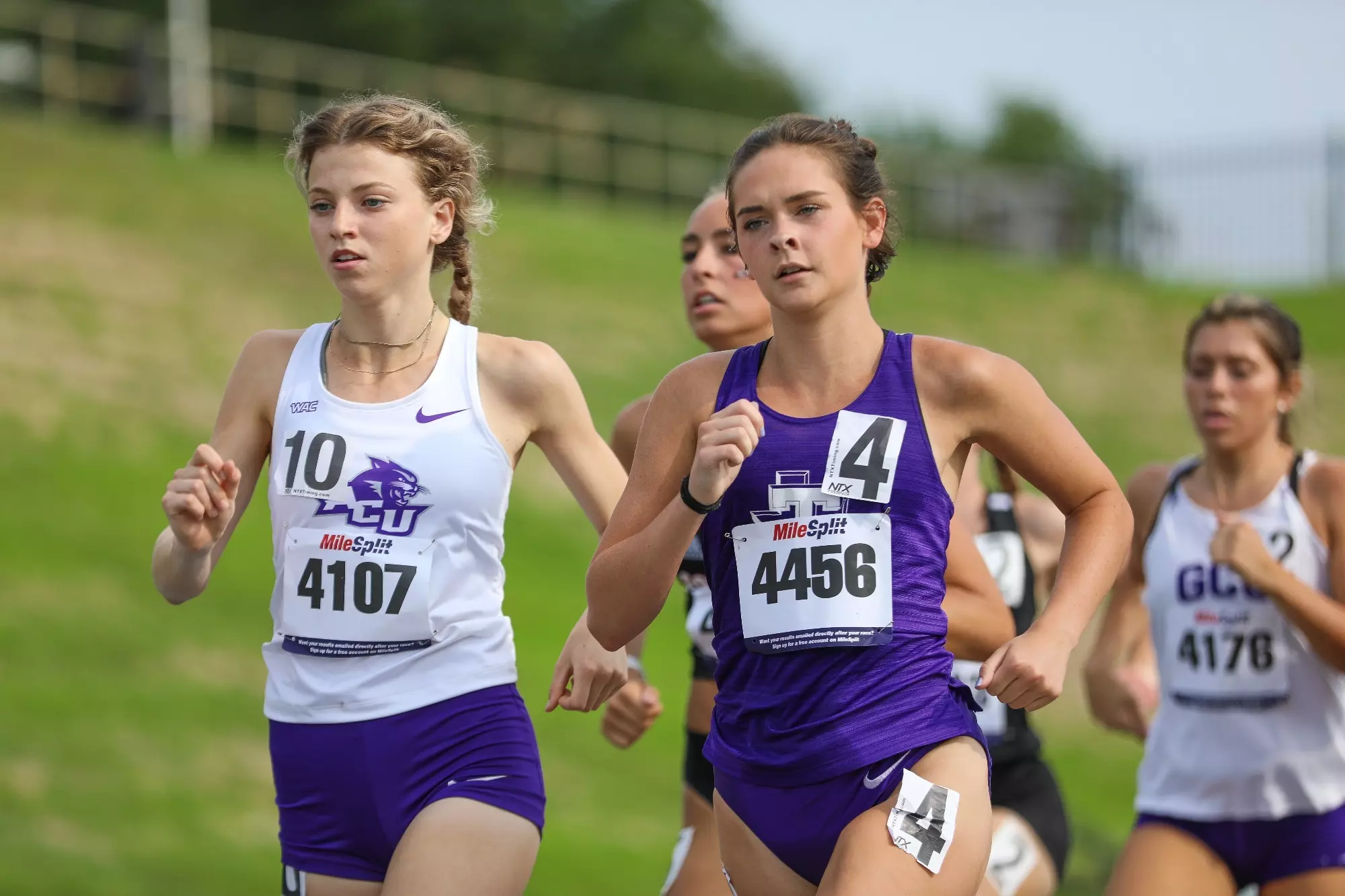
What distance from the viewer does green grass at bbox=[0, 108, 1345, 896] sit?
33.5 ft

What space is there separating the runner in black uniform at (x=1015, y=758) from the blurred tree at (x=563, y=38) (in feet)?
103

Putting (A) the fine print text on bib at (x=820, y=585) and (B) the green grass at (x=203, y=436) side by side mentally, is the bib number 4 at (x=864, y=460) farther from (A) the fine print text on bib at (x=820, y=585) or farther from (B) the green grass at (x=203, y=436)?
(B) the green grass at (x=203, y=436)

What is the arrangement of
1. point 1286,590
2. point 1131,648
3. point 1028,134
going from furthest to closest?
point 1028,134
point 1131,648
point 1286,590

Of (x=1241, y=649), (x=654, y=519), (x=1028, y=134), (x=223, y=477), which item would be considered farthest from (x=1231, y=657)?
(x=1028, y=134)

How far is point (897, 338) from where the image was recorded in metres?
3.54

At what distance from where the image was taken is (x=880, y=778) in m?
3.28

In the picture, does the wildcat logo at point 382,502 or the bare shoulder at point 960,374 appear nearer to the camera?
the bare shoulder at point 960,374

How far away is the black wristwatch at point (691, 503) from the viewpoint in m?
3.21

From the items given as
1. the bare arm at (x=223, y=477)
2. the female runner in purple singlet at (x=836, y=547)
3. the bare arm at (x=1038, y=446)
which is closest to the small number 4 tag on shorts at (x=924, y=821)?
the female runner in purple singlet at (x=836, y=547)

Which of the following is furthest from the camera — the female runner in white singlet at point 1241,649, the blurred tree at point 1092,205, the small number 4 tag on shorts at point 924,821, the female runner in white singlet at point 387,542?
the blurred tree at point 1092,205

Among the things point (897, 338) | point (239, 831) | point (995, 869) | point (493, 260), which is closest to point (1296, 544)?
point (995, 869)

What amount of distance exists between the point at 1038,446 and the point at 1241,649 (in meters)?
2.03

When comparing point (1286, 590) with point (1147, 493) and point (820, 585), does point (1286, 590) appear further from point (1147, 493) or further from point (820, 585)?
point (820, 585)

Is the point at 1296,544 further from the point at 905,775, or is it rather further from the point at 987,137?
the point at 987,137
